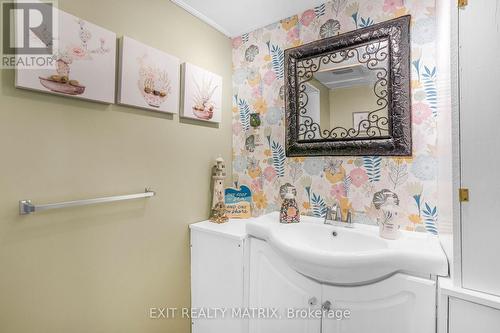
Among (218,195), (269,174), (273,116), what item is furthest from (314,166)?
(218,195)

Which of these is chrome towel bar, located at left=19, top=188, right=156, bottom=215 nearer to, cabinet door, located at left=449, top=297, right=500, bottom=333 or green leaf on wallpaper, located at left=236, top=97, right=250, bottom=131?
green leaf on wallpaper, located at left=236, top=97, right=250, bottom=131

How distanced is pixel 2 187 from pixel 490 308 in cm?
165

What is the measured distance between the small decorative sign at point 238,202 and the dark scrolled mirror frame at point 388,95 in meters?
0.49

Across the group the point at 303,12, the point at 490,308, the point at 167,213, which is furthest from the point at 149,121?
the point at 490,308

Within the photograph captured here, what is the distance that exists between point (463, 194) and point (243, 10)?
1543mm

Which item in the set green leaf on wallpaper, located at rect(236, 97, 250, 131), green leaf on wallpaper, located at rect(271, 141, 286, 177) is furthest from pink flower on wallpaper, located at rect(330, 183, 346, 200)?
green leaf on wallpaper, located at rect(236, 97, 250, 131)

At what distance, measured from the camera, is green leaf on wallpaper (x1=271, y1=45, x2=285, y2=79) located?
169cm

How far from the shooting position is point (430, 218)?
1225 mm

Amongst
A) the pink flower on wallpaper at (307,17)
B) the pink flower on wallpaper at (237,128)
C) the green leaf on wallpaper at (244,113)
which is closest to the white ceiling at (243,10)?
the pink flower on wallpaper at (307,17)

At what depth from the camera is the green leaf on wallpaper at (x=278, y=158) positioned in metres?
1.70

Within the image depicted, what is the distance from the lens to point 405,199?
128 cm

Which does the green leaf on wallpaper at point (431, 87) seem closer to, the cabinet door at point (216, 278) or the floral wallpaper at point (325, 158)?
the floral wallpaper at point (325, 158)

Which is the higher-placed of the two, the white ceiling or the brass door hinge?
the white ceiling

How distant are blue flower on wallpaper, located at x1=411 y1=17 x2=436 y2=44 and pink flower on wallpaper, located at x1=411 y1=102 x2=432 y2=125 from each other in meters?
0.32
